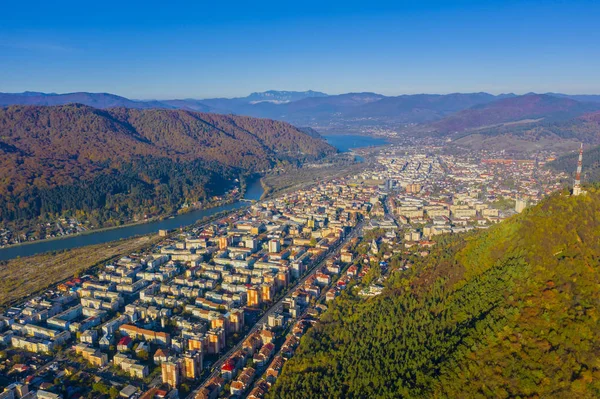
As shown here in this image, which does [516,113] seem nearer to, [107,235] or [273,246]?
[273,246]

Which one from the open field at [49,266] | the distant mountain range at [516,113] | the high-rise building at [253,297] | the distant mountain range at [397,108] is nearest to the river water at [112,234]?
the open field at [49,266]

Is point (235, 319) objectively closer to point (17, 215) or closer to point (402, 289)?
point (402, 289)

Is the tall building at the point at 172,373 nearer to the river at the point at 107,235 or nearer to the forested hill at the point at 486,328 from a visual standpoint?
the forested hill at the point at 486,328

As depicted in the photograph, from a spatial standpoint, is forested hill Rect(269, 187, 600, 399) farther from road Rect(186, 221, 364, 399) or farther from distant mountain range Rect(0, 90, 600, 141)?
distant mountain range Rect(0, 90, 600, 141)

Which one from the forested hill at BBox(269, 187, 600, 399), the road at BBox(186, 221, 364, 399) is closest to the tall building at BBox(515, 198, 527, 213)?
the road at BBox(186, 221, 364, 399)

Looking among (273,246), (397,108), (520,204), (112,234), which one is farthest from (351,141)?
(273,246)

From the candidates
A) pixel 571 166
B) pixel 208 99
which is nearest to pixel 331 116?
pixel 208 99
